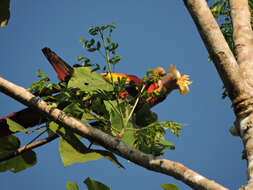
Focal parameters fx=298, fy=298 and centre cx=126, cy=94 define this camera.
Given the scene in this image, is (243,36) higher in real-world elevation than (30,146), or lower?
higher

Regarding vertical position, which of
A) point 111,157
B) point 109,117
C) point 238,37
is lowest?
point 111,157

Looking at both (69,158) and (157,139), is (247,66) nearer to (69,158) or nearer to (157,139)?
(157,139)

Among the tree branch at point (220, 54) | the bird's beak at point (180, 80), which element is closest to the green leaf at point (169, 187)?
the tree branch at point (220, 54)

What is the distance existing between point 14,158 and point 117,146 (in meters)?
0.69

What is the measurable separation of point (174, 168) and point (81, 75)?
539 millimetres

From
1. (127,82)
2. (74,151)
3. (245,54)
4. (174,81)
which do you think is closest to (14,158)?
(74,151)

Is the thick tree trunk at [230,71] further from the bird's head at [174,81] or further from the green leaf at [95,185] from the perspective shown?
the bird's head at [174,81]

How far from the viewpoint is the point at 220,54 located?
0.98 meters

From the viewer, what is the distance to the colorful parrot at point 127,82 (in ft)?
3.95

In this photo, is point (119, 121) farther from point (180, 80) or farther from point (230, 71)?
point (180, 80)

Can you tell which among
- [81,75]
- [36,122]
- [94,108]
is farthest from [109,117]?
[36,122]

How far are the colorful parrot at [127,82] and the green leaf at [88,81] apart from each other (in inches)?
1.7

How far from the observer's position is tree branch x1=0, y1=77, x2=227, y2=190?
737 millimetres

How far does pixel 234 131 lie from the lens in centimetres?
103
